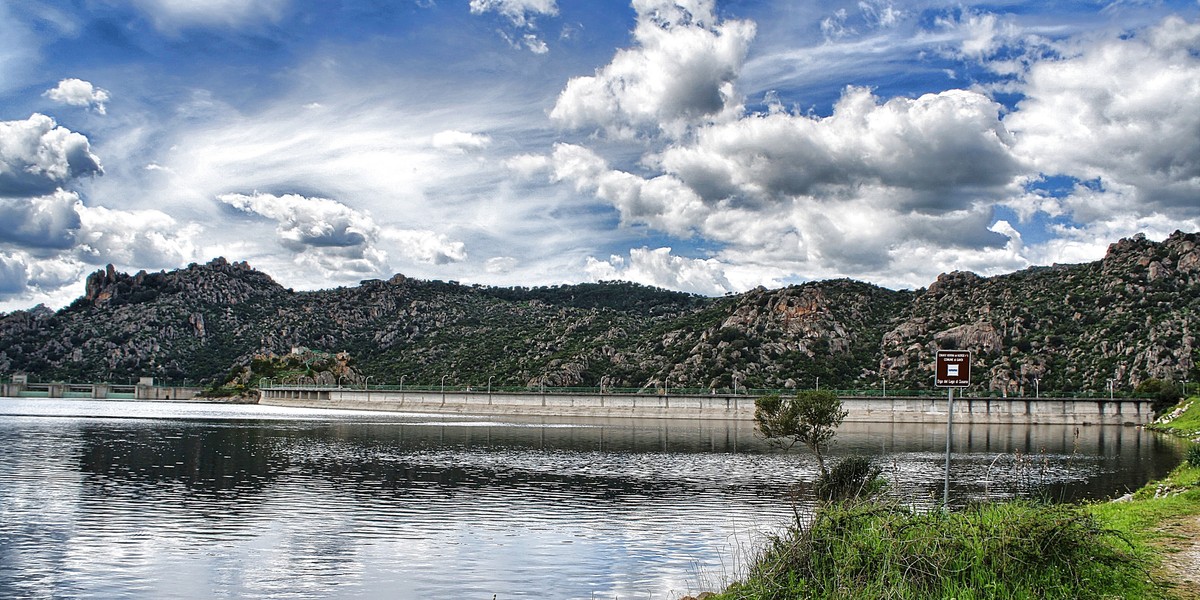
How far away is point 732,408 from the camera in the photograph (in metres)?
145

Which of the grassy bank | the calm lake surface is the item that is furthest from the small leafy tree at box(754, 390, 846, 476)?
the grassy bank

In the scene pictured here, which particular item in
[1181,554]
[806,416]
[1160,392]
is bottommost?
[1160,392]

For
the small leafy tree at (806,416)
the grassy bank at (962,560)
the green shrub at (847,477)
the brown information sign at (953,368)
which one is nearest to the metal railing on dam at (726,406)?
the small leafy tree at (806,416)

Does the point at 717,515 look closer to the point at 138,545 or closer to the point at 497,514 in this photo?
the point at 497,514

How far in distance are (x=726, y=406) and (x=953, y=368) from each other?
128 meters

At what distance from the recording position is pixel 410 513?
2978 centimetres

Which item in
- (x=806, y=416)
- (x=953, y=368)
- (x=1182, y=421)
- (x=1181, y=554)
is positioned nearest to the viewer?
(x=1181, y=554)

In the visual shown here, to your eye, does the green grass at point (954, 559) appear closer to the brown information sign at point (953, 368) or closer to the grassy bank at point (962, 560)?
the grassy bank at point (962, 560)

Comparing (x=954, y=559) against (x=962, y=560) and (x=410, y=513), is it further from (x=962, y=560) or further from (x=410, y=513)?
(x=410, y=513)

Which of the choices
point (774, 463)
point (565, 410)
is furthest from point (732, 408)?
point (774, 463)

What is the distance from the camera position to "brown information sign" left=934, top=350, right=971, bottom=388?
1936 centimetres

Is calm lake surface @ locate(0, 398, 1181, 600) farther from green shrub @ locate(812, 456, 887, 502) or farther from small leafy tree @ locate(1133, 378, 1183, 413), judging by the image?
small leafy tree @ locate(1133, 378, 1183, 413)

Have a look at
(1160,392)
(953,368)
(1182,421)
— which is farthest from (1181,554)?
(1160,392)

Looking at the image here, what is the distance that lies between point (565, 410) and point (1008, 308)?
9382 centimetres
